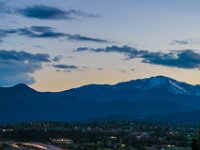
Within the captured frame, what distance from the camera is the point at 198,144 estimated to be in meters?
88.0

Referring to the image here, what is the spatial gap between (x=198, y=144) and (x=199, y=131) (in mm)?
2816

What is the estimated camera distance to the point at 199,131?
90312 mm
